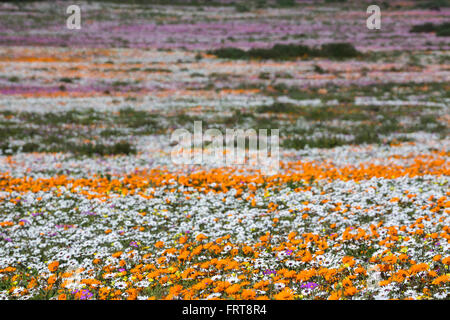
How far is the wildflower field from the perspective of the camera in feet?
19.3

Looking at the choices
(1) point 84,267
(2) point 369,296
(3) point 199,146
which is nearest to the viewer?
(2) point 369,296

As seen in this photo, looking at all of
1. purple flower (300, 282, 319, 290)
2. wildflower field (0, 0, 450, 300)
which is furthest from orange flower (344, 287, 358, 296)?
purple flower (300, 282, 319, 290)

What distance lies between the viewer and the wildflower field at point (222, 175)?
587 centimetres

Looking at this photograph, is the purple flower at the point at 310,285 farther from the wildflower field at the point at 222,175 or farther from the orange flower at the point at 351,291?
the orange flower at the point at 351,291

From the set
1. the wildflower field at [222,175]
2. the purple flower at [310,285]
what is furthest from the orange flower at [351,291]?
the purple flower at [310,285]

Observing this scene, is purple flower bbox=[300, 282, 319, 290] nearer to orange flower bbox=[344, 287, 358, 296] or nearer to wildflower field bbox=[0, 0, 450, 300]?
wildflower field bbox=[0, 0, 450, 300]

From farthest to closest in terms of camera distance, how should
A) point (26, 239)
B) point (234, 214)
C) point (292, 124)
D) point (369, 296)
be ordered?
1. point (292, 124)
2. point (234, 214)
3. point (26, 239)
4. point (369, 296)

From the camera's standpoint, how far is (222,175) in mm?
12977

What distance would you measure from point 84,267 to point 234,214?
362 centimetres

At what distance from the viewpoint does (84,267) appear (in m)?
6.64

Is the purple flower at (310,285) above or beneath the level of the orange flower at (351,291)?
beneath

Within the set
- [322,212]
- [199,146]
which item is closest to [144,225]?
[322,212]

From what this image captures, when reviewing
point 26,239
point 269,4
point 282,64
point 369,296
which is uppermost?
point 269,4

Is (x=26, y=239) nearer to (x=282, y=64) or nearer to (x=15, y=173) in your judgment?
(x=15, y=173)
